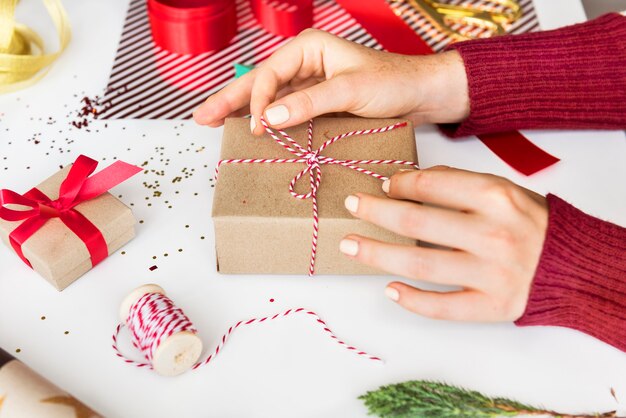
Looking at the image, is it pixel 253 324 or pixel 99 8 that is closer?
pixel 253 324

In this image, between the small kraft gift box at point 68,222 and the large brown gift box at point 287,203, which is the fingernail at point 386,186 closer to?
the large brown gift box at point 287,203

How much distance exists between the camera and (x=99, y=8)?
1582mm

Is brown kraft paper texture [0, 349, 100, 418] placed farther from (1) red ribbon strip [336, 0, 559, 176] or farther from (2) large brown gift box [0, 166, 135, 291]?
(1) red ribbon strip [336, 0, 559, 176]

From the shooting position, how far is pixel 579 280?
→ 0.95 m

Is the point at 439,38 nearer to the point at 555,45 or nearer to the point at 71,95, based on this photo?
the point at 555,45

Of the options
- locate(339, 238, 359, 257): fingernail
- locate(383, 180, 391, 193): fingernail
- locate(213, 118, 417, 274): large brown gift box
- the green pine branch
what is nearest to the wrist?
locate(213, 118, 417, 274): large brown gift box

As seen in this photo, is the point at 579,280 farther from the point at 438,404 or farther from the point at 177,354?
the point at 177,354

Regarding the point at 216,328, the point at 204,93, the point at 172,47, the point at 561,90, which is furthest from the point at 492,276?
the point at 172,47

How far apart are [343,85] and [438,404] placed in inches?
22.2

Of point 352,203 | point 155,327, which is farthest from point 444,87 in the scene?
point 155,327

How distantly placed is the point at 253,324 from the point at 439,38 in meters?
0.88

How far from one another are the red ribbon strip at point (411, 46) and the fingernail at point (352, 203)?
0.44 metres

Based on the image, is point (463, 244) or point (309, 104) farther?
point (309, 104)

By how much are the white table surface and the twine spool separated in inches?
0.6
